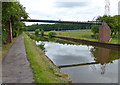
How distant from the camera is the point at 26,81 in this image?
4949mm

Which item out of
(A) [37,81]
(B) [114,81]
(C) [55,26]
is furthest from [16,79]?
(C) [55,26]

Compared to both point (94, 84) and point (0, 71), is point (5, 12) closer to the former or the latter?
point (0, 71)

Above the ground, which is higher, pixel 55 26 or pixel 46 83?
pixel 55 26

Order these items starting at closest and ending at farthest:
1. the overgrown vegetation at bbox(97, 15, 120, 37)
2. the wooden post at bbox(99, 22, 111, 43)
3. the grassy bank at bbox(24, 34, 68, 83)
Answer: the grassy bank at bbox(24, 34, 68, 83), the wooden post at bbox(99, 22, 111, 43), the overgrown vegetation at bbox(97, 15, 120, 37)

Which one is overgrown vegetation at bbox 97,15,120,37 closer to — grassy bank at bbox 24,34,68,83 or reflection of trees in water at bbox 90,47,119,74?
reflection of trees in water at bbox 90,47,119,74

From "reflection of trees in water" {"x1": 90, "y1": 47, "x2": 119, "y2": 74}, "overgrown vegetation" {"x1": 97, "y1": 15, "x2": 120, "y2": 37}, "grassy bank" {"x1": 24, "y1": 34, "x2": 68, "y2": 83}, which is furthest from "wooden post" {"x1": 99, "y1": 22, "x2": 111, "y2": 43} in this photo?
"grassy bank" {"x1": 24, "y1": 34, "x2": 68, "y2": 83}

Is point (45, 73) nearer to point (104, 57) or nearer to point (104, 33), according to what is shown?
point (104, 57)

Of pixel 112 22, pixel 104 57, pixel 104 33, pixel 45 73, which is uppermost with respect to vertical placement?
pixel 112 22

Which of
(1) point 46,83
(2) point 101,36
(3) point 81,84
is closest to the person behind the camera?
(1) point 46,83

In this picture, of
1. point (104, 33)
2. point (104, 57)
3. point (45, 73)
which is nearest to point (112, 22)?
point (104, 33)

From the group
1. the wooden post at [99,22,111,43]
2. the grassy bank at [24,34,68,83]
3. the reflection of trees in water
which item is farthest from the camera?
the wooden post at [99,22,111,43]

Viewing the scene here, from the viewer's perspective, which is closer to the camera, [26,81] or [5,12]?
[26,81]

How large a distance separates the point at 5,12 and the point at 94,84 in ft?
30.6

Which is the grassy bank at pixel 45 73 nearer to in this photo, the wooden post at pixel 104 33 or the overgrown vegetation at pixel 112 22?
the wooden post at pixel 104 33
